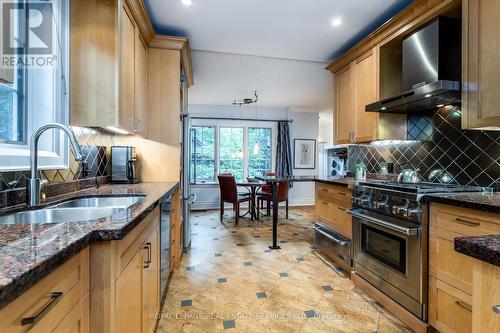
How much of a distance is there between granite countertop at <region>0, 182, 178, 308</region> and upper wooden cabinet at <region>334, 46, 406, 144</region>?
246cm

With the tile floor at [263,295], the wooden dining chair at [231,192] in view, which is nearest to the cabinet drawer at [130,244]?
the tile floor at [263,295]

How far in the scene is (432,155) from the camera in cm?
230

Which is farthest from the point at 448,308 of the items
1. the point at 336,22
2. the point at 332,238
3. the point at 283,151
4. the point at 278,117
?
the point at 278,117

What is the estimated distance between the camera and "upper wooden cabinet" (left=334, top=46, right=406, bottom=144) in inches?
102

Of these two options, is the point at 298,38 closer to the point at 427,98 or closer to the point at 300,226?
the point at 427,98

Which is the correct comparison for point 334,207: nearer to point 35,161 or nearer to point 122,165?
point 122,165

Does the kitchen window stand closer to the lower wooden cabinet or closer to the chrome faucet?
the chrome faucet

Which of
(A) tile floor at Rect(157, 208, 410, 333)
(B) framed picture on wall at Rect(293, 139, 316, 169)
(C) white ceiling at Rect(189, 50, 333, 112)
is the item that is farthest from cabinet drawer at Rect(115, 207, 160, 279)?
(B) framed picture on wall at Rect(293, 139, 316, 169)

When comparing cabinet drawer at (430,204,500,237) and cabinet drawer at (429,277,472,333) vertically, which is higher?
cabinet drawer at (430,204,500,237)

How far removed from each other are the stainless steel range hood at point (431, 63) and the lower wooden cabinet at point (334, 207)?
0.97 m

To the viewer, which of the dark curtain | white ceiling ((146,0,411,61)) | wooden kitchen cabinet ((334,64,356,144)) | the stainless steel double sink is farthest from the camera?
the dark curtain

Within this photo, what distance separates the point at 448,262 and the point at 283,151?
4.78m

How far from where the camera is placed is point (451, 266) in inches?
59.8

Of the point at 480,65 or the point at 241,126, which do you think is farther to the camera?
the point at 241,126
